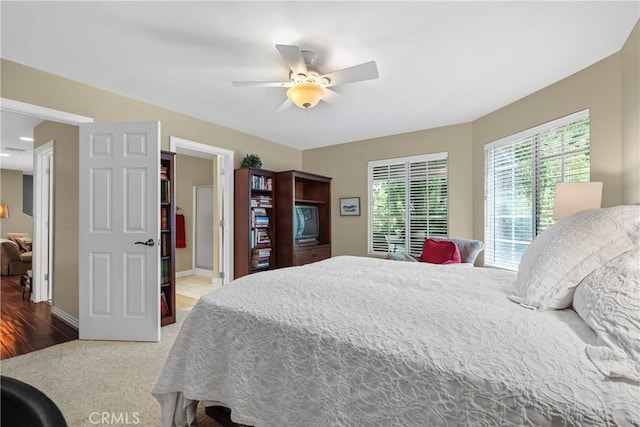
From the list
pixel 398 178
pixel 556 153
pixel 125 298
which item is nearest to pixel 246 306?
pixel 125 298

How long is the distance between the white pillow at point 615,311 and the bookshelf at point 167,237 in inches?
134

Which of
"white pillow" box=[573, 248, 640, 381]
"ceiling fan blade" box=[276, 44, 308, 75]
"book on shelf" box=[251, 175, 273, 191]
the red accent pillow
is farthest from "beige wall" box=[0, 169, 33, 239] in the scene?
"white pillow" box=[573, 248, 640, 381]

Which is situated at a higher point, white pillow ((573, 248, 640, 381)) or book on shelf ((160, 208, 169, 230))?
book on shelf ((160, 208, 169, 230))

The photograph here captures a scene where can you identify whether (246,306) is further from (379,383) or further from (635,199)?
(635,199)

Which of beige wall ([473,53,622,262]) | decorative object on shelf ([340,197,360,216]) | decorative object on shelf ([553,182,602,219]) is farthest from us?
decorative object on shelf ([340,197,360,216])

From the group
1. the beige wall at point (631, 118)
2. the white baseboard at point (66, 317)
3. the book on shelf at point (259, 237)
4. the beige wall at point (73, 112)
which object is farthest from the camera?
the book on shelf at point (259, 237)

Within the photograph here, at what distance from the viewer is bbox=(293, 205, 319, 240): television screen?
4.84 metres

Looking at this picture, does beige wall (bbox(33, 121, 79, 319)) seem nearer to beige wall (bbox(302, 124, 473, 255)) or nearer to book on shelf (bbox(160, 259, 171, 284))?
book on shelf (bbox(160, 259, 171, 284))

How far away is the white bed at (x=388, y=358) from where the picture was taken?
74 cm

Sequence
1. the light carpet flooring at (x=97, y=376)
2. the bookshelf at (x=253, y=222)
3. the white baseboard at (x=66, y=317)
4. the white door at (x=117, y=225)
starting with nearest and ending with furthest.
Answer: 1. the light carpet flooring at (x=97, y=376)
2. the white door at (x=117, y=225)
3. the white baseboard at (x=66, y=317)
4. the bookshelf at (x=253, y=222)

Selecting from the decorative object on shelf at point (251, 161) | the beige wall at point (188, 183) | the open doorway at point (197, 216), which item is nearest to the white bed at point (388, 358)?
the decorative object on shelf at point (251, 161)

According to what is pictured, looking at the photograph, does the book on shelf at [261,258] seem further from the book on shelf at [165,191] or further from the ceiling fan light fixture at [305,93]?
the ceiling fan light fixture at [305,93]

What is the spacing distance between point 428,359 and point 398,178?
4134 millimetres

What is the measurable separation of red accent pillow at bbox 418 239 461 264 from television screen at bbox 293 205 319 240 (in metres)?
2.03
